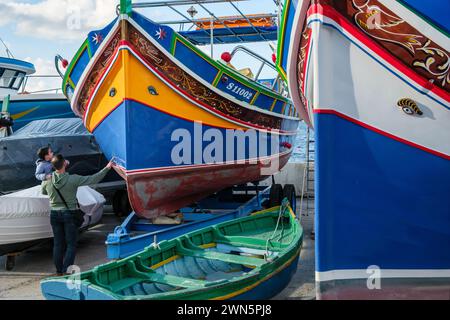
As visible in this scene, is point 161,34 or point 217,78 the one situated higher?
point 161,34

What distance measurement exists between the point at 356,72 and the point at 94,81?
14.0 feet

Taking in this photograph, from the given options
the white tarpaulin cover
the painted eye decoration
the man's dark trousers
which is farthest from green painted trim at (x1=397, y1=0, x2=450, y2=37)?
the white tarpaulin cover

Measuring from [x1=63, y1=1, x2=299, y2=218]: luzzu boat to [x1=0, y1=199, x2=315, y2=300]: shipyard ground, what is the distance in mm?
986

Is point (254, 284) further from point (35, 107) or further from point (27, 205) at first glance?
point (35, 107)

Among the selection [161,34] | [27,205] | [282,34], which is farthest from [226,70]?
[27,205]

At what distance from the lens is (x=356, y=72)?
3057 millimetres

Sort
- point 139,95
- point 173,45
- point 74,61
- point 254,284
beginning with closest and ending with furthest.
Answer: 1. point 254,284
2. point 139,95
3. point 173,45
4. point 74,61

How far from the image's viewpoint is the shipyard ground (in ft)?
15.1

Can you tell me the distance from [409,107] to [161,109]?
3.59 meters

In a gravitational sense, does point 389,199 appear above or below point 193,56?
below

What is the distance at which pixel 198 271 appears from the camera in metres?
4.67
